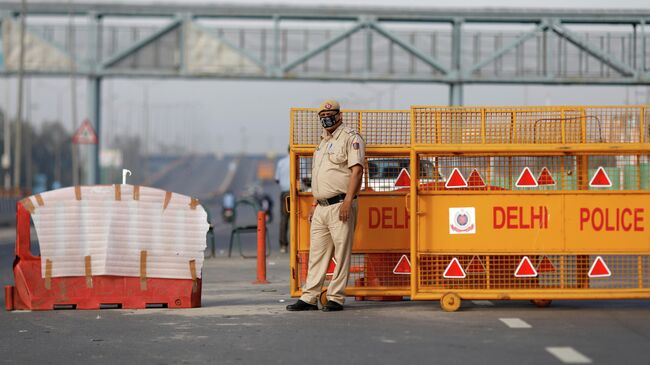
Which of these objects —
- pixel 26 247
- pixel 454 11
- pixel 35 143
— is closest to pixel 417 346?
pixel 26 247

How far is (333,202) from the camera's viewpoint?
1170 centimetres

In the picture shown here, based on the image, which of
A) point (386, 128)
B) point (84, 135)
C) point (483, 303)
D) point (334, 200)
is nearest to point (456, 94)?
point (84, 135)

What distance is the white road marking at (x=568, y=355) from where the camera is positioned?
8.27 metres

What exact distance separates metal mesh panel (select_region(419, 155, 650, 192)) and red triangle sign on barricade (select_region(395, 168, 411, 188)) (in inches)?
5.9

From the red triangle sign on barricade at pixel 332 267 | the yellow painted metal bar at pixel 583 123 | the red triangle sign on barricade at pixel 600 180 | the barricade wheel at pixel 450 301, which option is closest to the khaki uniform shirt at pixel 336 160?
the red triangle sign on barricade at pixel 332 267

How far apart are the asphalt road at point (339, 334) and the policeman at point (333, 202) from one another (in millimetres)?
336

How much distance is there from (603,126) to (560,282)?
1503mm

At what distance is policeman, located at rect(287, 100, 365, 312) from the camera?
37.9ft

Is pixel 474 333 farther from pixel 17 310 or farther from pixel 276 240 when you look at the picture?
pixel 276 240

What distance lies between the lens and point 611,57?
39781 millimetres

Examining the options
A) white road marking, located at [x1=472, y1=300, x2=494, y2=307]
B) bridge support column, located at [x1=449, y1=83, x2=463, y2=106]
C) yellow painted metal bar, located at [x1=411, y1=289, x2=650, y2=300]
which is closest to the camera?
yellow painted metal bar, located at [x1=411, y1=289, x2=650, y2=300]

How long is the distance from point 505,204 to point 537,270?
69cm

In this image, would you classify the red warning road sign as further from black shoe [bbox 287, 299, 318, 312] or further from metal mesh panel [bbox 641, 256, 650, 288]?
metal mesh panel [bbox 641, 256, 650, 288]

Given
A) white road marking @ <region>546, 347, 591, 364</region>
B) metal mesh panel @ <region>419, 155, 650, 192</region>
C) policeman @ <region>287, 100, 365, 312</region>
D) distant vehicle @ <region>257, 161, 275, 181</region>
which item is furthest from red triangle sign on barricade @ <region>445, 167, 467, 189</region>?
distant vehicle @ <region>257, 161, 275, 181</region>
